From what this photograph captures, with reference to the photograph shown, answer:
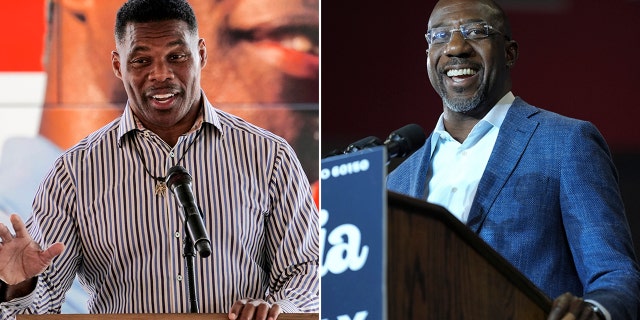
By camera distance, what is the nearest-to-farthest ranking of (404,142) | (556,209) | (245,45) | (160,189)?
1. (404,142)
2. (556,209)
3. (160,189)
4. (245,45)

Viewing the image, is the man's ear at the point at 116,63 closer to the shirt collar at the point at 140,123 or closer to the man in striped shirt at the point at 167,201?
the man in striped shirt at the point at 167,201

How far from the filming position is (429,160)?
3.13 meters

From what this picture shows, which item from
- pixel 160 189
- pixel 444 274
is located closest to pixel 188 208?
pixel 160 189

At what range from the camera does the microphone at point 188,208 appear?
3.45 m

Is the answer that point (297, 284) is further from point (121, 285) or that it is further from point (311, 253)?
point (121, 285)

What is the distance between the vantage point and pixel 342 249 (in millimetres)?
2236

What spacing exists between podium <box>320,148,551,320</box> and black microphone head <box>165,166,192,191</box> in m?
1.43

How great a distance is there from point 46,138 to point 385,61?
4.60 feet

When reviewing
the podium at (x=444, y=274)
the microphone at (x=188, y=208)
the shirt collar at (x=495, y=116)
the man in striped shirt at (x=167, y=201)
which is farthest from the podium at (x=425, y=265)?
the man in striped shirt at (x=167, y=201)

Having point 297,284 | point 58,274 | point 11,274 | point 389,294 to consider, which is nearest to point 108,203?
point 58,274

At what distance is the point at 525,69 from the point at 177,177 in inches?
53.7

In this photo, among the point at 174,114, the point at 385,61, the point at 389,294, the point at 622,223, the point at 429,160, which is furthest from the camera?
the point at 174,114

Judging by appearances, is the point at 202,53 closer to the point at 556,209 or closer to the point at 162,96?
the point at 162,96

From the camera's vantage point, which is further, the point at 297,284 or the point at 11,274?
the point at 297,284
